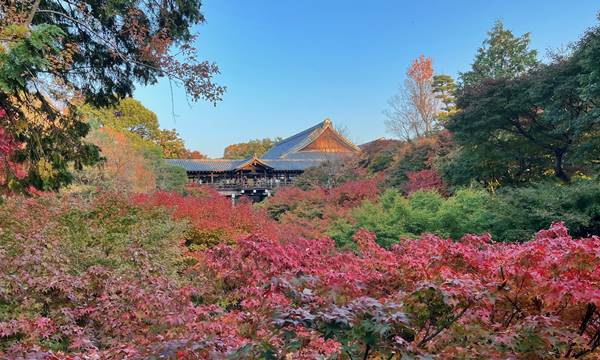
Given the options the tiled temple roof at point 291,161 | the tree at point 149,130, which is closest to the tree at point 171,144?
the tree at point 149,130

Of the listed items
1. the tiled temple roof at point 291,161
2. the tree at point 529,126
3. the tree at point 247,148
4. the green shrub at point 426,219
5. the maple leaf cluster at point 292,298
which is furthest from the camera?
the tree at point 247,148

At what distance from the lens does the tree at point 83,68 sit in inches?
170

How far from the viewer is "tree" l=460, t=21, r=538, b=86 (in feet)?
67.2

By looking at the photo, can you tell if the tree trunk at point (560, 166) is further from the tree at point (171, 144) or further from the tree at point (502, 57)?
the tree at point (171, 144)

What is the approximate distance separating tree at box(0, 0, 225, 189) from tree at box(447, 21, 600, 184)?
9.07 m

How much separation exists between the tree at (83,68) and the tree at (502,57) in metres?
18.7

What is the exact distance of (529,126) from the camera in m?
11.7

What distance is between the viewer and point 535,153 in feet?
38.9

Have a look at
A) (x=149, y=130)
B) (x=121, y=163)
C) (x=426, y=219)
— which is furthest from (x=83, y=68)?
(x=149, y=130)

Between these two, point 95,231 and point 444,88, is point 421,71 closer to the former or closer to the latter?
point 444,88

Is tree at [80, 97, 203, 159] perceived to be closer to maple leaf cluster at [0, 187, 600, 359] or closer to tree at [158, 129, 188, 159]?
tree at [158, 129, 188, 159]

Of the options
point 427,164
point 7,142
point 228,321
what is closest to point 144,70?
point 7,142

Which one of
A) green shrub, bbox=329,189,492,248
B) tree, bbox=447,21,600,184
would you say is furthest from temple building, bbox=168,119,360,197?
green shrub, bbox=329,189,492,248

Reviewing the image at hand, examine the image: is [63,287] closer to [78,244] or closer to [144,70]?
[78,244]
